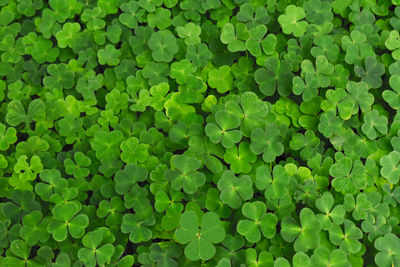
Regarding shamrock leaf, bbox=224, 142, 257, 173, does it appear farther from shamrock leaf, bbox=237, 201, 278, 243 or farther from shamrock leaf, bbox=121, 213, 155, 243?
shamrock leaf, bbox=121, 213, 155, 243

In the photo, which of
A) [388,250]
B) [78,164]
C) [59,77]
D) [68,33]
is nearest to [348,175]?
[388,250]

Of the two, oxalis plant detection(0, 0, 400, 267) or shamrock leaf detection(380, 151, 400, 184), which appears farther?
shamrock leaf detection(380, 151, 400, 184)

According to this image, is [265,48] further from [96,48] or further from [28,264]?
[28,264]

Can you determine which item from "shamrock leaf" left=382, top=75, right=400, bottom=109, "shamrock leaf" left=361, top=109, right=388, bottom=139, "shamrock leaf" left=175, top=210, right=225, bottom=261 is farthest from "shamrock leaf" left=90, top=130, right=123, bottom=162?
"shamrock leaf" left=382, top=75, right=400, bottom=109

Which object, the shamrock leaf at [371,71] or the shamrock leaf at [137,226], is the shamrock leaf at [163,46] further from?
the shamrock leaf at [371,71]

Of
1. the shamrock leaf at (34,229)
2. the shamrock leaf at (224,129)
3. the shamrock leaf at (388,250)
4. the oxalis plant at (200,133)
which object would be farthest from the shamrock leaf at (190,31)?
the shamrock leaf at (388,250)

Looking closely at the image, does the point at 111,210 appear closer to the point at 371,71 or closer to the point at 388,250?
the point at 388,250
